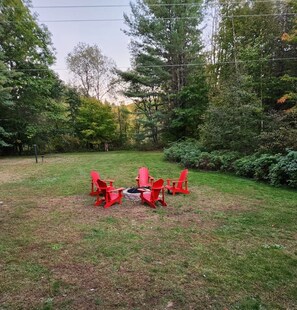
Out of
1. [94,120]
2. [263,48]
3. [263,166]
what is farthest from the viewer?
[94,120]

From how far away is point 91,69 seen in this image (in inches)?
827

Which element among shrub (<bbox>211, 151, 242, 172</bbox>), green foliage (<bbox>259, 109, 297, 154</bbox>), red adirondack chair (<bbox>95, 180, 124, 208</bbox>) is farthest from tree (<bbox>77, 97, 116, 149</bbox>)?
red adirondack chair (<bbox>95, 180, 124, 208</bbox>)

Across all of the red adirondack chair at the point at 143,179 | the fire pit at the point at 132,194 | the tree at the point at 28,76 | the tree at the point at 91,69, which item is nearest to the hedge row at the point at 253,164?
the red adirondack chair at the point at 143,179

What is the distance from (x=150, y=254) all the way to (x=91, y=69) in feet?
68.6

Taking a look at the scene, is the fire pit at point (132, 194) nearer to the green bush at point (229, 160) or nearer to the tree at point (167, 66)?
the green bush at point (229, 160)

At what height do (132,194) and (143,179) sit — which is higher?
(143,179)

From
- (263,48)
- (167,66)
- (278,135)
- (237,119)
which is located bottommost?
(278,135)

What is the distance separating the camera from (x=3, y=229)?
3.45 m

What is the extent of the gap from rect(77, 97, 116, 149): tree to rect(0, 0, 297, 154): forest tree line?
78mm

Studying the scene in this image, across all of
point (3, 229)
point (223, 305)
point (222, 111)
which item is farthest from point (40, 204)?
point (222, 111)

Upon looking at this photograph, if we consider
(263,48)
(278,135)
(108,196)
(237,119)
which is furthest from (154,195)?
(263,48)

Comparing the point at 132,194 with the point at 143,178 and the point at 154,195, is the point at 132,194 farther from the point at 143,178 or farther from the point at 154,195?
the point at 143,178

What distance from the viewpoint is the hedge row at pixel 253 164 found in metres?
5.79

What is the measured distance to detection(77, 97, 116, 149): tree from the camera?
722 inches
